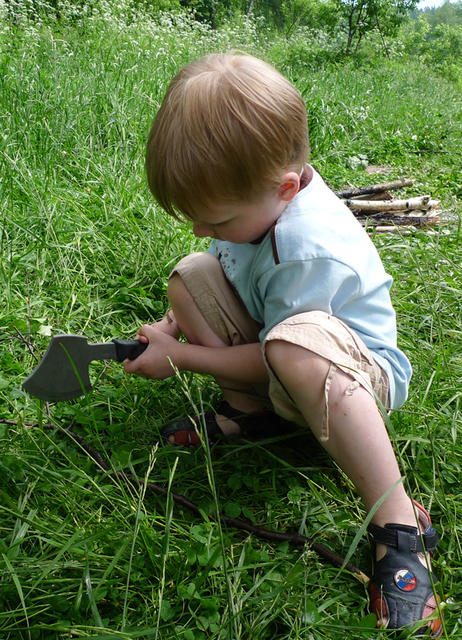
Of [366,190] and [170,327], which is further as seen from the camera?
[366,190]

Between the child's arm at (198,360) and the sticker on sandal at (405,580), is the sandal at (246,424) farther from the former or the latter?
the sticker on sandal at (405,580)

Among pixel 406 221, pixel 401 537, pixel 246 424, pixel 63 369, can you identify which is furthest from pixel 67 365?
pixel 406 221

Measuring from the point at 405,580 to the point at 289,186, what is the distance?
90 centimetres

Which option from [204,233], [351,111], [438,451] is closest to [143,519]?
[204,233]

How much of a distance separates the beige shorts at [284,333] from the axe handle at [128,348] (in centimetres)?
20

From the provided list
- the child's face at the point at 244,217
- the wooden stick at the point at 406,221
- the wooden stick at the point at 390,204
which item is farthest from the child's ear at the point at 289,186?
the wooden stick at the point at 390,204

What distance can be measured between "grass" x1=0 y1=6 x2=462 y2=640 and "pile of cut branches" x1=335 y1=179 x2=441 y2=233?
0.15 m

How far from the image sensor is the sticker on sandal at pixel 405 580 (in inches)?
45.9

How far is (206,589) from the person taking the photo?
113 centimetres

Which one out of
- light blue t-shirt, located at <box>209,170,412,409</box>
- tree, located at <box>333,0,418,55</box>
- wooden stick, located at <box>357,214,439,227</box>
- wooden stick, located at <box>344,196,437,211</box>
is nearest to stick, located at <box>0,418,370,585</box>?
light blue t-shirt, located at <box>209,170,412,409</box>

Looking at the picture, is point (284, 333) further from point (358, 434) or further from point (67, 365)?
point (67, 365)

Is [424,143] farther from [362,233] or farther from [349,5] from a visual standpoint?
[349,5]

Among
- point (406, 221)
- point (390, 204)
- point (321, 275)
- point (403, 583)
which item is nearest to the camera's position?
point (403, 583)

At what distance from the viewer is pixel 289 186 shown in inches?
53.4
